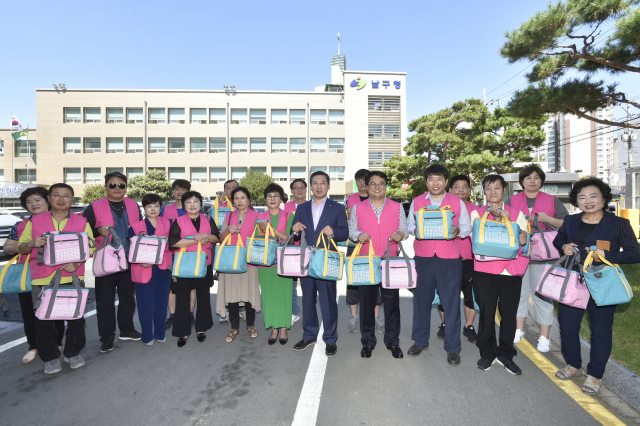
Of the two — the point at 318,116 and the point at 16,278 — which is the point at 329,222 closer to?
the point at 16,278

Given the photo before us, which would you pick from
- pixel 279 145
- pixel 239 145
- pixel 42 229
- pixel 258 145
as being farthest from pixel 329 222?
pixel 239 145

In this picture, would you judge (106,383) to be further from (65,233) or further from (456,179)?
(456,179)

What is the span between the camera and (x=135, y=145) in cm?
A: 4506

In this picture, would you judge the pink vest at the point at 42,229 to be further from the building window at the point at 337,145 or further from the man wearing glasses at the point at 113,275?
the building window at the point at 337,145

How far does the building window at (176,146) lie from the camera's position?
45344mm

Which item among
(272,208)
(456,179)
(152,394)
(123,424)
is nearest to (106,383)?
(152,394)

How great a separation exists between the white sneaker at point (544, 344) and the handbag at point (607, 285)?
138cm

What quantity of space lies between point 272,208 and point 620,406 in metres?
3.89

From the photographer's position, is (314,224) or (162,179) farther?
(162,179)

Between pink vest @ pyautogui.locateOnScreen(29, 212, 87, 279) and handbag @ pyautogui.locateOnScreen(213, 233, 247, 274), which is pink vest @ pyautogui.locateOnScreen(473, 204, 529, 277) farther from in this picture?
pink vest @ pyautogui.locateOnScreen(29, 212, 87, 279)

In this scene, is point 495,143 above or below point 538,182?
above

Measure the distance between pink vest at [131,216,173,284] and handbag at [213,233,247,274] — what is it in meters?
0.66

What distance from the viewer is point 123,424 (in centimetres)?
292

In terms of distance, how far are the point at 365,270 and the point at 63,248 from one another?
116 inches
